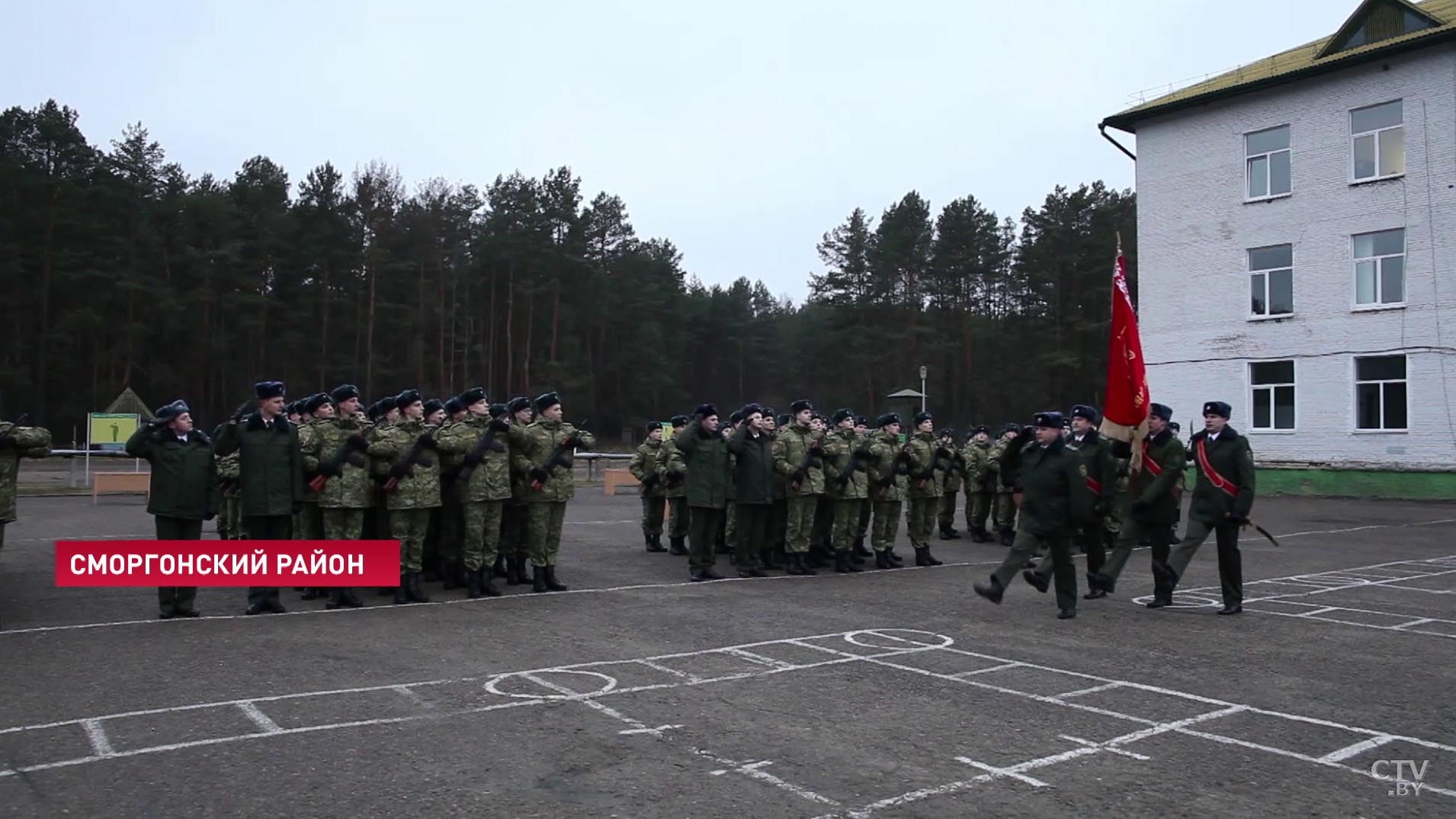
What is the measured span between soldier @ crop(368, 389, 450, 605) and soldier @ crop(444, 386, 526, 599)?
0.97 feet

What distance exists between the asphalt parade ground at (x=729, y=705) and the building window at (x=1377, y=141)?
2091 cm

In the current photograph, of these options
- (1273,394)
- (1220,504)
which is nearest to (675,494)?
(1220,504)

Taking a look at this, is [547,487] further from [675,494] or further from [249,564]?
[675,494]

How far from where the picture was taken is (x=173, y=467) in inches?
379

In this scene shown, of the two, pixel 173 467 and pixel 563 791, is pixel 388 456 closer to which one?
pixel 173 467

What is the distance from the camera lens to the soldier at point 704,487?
12570 millimetres

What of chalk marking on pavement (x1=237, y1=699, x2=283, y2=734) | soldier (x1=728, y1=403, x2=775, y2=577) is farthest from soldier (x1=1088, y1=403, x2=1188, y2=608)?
chalk marking on pavement (x1=237, y1=699, x2=283, y2=734)

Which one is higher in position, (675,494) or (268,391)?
(268,391)

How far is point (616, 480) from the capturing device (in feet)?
→ 102

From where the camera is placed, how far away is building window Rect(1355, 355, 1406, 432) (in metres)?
27.6

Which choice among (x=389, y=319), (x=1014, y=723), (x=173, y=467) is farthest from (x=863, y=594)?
(x=389, y=319)

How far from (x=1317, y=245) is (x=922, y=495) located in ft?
68.0

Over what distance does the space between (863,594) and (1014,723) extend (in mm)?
5287

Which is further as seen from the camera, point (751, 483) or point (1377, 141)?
point (1377, 141)
